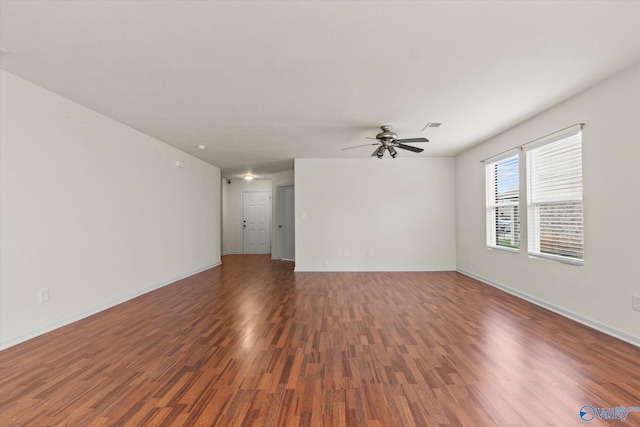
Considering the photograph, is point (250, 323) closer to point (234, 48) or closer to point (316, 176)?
point (234, 48)

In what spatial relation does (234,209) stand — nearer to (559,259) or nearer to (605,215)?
(559,259)

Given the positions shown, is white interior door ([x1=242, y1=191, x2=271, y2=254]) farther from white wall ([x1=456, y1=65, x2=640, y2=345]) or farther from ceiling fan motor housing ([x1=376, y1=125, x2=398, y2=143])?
white wall ([x1=456, y1=65, x2=640, y2=345])

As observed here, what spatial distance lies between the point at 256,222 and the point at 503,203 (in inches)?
280

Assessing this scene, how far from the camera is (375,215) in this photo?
6234mm

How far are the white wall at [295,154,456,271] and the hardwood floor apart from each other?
8.28ft

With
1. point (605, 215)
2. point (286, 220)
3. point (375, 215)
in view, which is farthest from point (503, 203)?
point (286, 220)

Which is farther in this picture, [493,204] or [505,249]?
[493,204]

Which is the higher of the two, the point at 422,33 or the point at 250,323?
the point at 422,33

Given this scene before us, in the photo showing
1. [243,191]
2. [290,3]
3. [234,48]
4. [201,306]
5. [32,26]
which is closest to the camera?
[290,3]

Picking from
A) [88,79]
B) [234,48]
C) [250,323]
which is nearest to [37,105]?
[88,79]

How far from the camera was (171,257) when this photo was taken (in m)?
5.14

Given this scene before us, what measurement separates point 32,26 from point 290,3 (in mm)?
1824

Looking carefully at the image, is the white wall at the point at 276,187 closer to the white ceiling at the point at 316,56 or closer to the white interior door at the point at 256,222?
the white interior door at the point at 256,222

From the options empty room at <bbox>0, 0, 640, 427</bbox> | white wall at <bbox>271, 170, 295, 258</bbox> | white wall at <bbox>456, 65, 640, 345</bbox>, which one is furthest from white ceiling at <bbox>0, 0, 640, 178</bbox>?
white wall at <bbox>271, 170, 295, 258</bbox>
